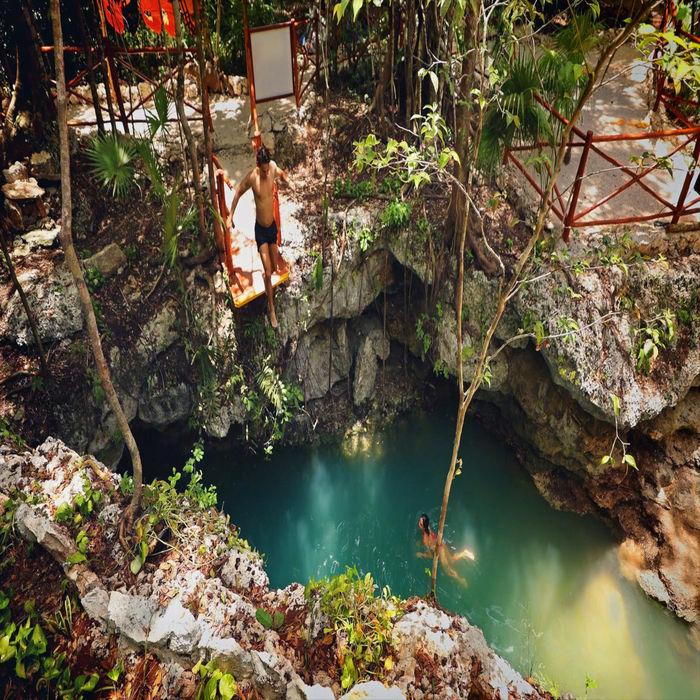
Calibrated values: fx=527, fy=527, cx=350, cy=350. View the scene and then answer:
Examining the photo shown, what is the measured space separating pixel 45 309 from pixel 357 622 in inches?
162

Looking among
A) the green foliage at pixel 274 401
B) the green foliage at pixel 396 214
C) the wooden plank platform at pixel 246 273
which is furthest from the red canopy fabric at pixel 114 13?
the green foliage at pixel 274 401

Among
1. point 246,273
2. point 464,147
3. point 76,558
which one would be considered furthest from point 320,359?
point 76,558

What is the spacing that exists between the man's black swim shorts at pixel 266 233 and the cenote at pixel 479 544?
9.45 ft

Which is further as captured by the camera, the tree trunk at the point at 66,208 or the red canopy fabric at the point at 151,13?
the red canopy fabric at the point at 151,13

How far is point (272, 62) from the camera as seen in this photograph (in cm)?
593

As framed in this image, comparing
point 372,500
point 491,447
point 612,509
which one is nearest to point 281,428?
point 372,500

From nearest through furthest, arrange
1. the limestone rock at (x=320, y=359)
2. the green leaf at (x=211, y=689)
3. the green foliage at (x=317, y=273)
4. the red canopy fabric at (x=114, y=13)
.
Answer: the green leaf at (x=211, y=689) → the green foliage at (x=317, y=273) → the red canopy fabric at (x=114, y=13) → the limestone rock at (x=320, y=359)

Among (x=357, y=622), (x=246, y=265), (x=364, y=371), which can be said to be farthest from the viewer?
(x=364, y=371)

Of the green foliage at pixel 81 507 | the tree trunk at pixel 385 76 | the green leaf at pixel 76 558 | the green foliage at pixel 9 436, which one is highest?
the tree trunk at pixel 385 76

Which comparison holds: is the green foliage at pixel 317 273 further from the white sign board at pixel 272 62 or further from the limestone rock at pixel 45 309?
the limestone rock at pixel 45 309

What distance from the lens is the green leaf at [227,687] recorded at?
3373 millimetres

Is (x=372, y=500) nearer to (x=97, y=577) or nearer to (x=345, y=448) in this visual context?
(x=345, y=448)

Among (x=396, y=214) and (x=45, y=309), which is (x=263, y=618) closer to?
(x=45, y=309)

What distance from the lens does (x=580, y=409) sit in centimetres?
595
